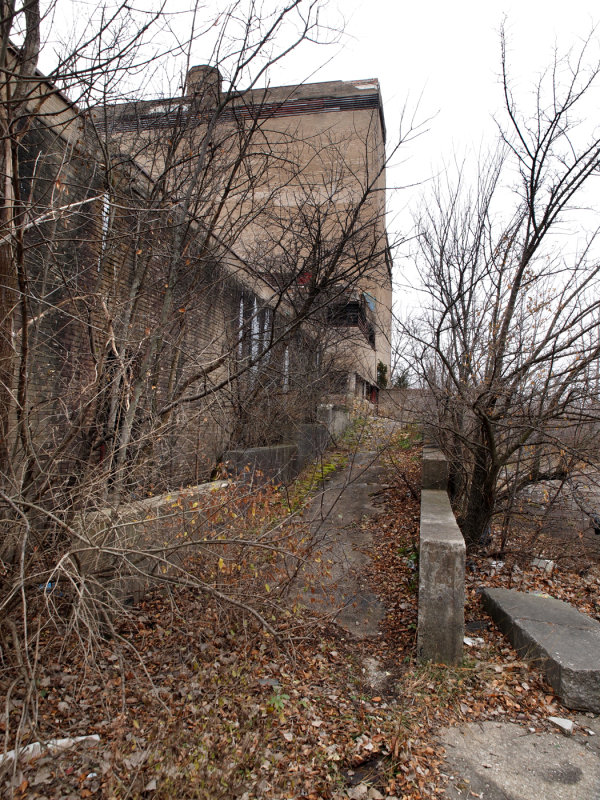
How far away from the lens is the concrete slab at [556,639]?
3.68 m

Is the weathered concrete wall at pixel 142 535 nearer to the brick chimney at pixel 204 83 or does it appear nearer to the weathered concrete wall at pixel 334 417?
the brick chimney at pixel 204 83

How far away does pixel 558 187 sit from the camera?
5.82 m

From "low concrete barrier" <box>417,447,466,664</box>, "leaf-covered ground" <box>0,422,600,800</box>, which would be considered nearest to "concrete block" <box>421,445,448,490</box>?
"leaf-covered ground" <box>0,422,600,800</box>

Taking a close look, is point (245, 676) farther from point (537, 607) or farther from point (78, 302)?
point (78, 302)

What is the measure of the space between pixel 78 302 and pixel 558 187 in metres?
5.51

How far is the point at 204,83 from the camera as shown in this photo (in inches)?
220

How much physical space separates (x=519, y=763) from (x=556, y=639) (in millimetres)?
1254

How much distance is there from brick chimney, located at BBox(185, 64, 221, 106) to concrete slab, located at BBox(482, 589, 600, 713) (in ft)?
18.2

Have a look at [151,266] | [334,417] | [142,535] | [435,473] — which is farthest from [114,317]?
[334,417]

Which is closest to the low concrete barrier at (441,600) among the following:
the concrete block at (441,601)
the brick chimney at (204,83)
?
the concrete block at (441,601)

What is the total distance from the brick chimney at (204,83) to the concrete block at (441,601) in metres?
4.69

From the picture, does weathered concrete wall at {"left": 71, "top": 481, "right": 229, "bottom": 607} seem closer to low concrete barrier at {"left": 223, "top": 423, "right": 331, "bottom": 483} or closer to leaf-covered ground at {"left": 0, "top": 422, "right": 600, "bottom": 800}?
leaf-covered ground at {"left": 0, "top": 422, "right": 600, "bottom": 800}

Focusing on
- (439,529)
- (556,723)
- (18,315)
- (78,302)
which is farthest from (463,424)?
(18,315)

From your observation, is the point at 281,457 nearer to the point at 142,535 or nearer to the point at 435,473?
the point at 435,473
